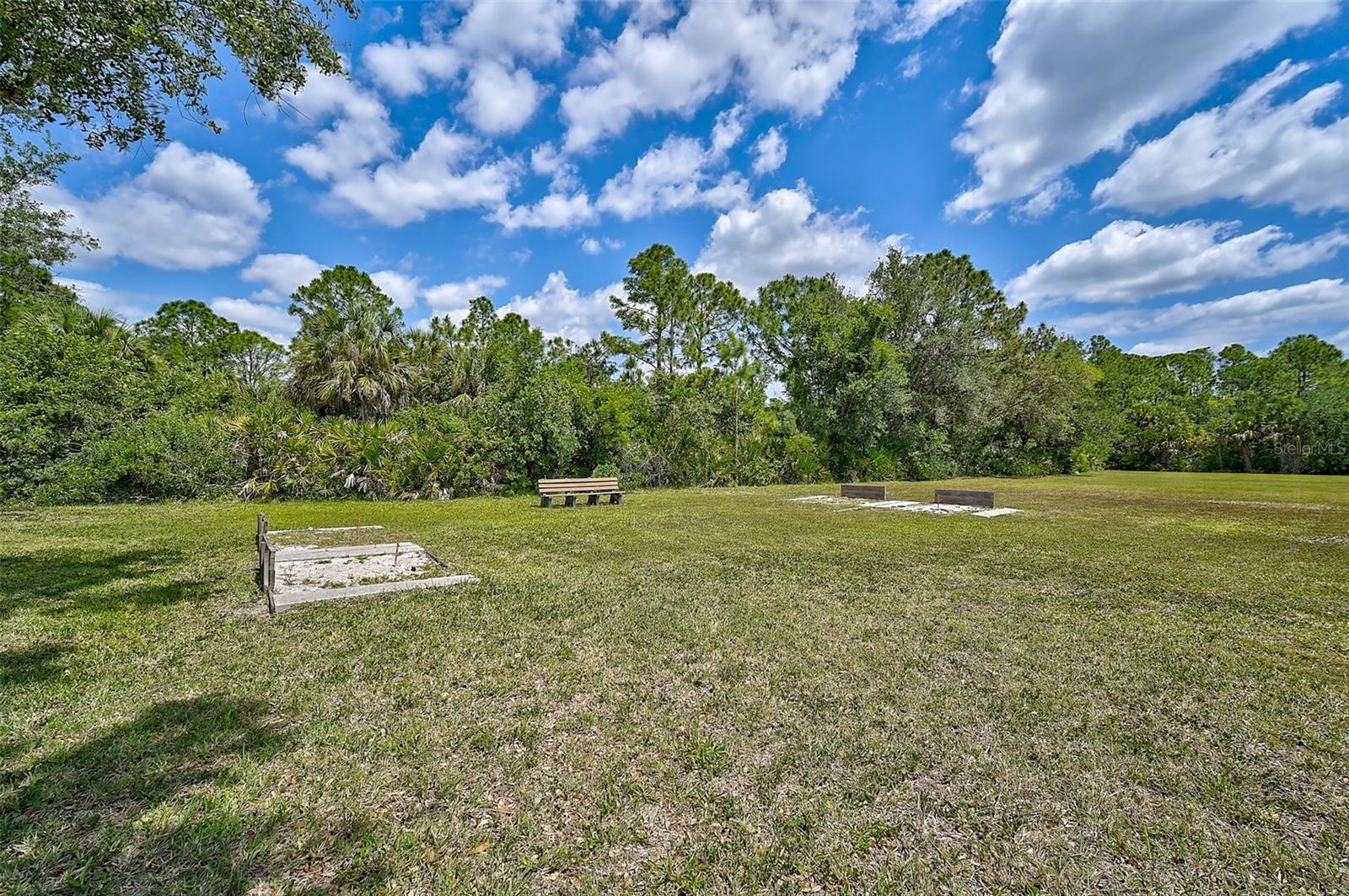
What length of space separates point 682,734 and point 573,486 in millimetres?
10389

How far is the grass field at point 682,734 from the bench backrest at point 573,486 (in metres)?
6.81

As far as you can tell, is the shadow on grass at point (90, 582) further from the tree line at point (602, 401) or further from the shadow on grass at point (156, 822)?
the tree line at point (602, 401)

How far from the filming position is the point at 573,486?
12.9 meters

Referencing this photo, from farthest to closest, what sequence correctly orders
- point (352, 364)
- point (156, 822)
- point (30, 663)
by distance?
1. point (352, 364)
2. point (30, 663)
3. point (156, 822)

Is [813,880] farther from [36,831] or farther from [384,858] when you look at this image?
[36,831]

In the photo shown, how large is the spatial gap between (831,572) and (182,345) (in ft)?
143

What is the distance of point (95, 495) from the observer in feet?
41.5

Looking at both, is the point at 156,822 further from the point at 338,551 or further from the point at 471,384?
the point at 471,384

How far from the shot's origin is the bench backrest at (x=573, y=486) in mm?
12641

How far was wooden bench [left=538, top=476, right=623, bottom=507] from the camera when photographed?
12672 millimetres

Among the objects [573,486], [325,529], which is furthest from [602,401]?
[325,529]

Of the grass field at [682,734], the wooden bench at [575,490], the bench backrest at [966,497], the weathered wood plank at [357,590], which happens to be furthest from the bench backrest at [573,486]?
the bench backrest at [966,497]

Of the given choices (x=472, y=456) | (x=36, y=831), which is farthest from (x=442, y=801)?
(x=472, y=456)

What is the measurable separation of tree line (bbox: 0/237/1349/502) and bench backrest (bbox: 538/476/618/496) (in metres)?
3.75
